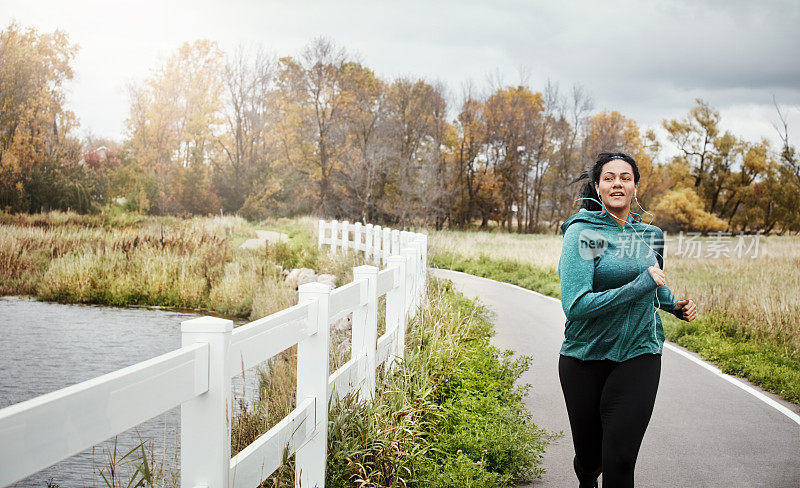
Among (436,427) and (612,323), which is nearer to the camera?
(612,323)

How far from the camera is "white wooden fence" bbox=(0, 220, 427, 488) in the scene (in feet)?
5.41

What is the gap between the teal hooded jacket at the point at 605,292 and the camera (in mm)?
3270

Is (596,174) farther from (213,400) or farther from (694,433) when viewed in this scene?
(694,433)

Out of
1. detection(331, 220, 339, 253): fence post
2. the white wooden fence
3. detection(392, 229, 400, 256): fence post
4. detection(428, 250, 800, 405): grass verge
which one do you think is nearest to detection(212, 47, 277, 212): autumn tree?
detection(331, 220, 339, 253): fence post

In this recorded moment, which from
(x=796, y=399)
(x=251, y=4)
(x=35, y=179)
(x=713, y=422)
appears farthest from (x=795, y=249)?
(x=251, y=4)

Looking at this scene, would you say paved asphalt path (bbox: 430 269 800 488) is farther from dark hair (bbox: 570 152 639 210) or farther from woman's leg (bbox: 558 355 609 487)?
dark hair (bbox: 570 152 639 210)

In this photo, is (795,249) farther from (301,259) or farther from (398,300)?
(398,300)

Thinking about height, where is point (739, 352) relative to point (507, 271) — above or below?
above

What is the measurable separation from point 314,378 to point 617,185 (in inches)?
77.5

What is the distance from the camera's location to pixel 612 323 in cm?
333

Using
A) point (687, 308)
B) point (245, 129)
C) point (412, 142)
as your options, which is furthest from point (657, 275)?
point (412, 142)

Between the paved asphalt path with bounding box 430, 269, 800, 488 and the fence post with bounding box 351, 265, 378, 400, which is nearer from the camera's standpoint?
the paved asphalt path with bounding box 430, 269, 800, 488

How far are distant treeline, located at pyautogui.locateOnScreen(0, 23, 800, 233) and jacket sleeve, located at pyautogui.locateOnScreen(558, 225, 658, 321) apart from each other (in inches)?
894

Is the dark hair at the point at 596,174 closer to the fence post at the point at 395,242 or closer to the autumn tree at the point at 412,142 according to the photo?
the fence post at the point at 395,242
